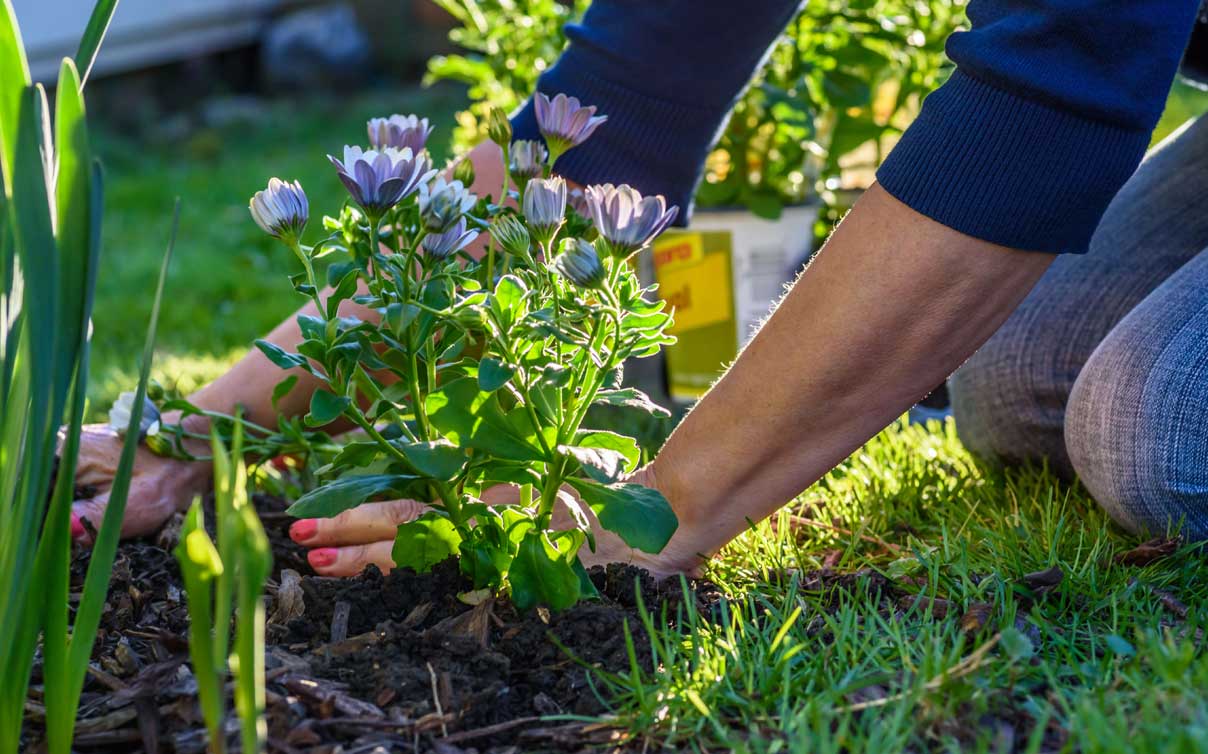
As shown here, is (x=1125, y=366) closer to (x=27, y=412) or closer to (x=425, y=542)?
(x=425, y=542)

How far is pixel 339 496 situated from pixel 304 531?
1.30 feet

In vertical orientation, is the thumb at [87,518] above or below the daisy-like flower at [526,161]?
below

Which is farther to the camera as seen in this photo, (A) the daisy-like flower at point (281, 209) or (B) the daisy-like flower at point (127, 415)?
(B) the daisy-like flower at point (127, 415)

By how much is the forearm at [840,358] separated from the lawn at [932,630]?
12cm

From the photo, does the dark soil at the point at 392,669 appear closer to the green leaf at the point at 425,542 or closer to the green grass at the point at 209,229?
the green leaf at the point at 425,542

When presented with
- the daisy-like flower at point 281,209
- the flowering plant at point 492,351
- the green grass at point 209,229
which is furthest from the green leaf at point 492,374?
the green grass at point 209,229

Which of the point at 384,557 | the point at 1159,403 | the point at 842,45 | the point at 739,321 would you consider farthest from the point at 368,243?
the point at 842,45

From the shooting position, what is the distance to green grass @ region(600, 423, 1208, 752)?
96 cm

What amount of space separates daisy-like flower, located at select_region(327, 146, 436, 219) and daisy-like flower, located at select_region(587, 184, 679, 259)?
6.5 inches

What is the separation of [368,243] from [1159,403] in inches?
36.7

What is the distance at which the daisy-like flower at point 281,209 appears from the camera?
111 cm

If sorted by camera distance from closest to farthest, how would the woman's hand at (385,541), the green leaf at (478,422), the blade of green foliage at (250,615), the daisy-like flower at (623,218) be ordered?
1. the blade of green foliage at (250,615)
2. the daisy-like flower at (623,218)
3. the green leaf at (478,422)
4. the woman's hand at (385,541)

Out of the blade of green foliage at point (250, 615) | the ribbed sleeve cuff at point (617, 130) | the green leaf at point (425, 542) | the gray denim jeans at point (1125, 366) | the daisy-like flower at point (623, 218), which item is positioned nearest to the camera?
the blade of green foliage at point (250, 615)

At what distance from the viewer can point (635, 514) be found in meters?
1.08
